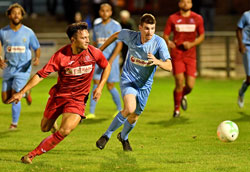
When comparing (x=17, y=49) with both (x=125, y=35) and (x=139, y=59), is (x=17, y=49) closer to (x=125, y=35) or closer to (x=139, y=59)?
(x=125, y=35)

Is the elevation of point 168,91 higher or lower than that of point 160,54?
lower

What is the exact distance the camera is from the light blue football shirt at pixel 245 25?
1297 cm

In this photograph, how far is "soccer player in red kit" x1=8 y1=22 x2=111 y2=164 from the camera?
805 centimetres

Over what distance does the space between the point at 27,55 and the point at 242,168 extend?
16.8ft

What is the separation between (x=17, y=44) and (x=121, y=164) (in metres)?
4.20

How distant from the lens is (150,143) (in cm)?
988

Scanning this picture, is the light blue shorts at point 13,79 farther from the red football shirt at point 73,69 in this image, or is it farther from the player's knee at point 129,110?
the player's knee at point 129,110

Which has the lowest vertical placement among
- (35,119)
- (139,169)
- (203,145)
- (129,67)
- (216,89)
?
(216,89)

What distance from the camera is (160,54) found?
29.1ft

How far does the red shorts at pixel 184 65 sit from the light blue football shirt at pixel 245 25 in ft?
3.96

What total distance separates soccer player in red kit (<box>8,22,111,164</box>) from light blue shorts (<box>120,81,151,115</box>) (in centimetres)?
54

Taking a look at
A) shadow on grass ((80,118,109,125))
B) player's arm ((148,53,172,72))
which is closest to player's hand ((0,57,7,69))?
shadow on grass ((80,118,109,125))

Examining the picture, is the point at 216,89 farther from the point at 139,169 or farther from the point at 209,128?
the point at 139,169

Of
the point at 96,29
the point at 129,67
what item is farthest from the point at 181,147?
the point at 96,29
